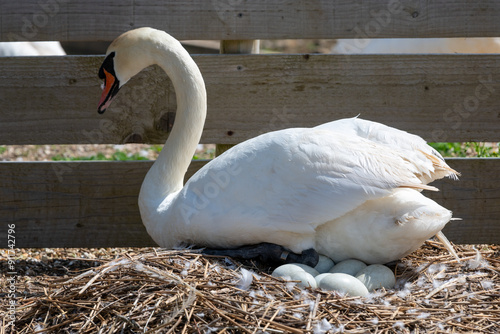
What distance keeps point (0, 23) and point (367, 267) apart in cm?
277

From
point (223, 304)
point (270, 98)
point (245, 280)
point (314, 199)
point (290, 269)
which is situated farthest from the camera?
point (270, 98)

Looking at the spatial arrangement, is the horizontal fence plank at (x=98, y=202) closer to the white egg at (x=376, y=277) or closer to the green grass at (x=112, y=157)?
the white egg at (x=376, y=277)

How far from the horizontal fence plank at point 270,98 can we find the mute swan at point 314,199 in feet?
2.66

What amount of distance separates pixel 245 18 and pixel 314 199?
1.51 m

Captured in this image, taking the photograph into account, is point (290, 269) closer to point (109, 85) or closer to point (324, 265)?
point (324, 265)

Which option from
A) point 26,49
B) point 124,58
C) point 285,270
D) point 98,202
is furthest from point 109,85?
point 26,49

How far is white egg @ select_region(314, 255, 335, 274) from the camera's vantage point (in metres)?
3.43

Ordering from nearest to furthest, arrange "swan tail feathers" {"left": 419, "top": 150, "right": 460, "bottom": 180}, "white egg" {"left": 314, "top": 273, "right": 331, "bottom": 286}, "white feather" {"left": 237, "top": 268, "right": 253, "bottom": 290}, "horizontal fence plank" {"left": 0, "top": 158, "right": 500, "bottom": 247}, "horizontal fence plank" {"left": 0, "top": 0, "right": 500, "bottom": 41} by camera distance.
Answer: "white feather" {"left": 237, "top": 268, "right": 253, "bottom": 290}, "white egg" {"left": 314, "top": 273, "right": 331, "bottom": 286}, "swan tail feathers" {"left": 419, "top": 150, "right": 460, "bottom": 180}, "horizontal fence plank" {"left": 0, "top": 0, "right": 500, "bottom": 41}, "horizontal fence plank" {"left": 0, "top": 158, "right": 500, "bottom": 247}

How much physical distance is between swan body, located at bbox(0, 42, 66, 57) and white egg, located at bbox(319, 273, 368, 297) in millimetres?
4103

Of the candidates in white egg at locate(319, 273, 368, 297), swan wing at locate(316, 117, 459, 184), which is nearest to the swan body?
swan wing at locate(316, 117, 459, 184)

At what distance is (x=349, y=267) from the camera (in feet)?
11.0

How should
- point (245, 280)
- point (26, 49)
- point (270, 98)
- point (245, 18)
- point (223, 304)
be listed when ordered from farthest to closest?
point (26, 49) < point (270, 98) < point (245, 18) < point (245, 280) < point (223, 304)

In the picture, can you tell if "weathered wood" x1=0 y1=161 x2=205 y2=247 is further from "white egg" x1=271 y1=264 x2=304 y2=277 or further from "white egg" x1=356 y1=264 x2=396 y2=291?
"white egg" x1=356 y1=264 x2=396 y2=291

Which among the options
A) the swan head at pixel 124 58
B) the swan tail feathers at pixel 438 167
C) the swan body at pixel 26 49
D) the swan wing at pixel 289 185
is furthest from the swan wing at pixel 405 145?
the swan body at pixel 26 49
